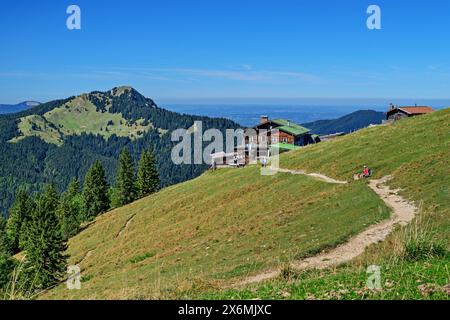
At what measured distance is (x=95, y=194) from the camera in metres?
112

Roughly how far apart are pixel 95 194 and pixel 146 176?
48.4 ft

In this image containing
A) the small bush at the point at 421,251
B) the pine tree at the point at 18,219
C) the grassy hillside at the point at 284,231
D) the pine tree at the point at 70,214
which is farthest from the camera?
the pine tree at the point at 18,219

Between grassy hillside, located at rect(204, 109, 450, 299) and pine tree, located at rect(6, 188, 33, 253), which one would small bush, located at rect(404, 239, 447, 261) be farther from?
pine tree, located at rect(6, 188, 33, 253)

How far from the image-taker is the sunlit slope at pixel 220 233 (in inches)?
1046

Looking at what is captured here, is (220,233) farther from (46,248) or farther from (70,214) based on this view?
(70,214)

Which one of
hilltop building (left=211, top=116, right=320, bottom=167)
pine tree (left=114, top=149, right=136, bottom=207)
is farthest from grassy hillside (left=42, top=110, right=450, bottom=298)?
pine tree (left=114, top=149, right=136, bottom=207)

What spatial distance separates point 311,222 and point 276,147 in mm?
70316

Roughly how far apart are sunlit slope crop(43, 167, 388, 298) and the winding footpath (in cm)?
85

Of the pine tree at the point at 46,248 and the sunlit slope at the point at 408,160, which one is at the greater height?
the sunlit slope at the point at 408,160

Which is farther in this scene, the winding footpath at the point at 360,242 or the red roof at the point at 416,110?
the red roof at the point at 416,110

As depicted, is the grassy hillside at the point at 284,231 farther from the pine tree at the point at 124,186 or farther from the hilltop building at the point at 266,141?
the pine tree at the point at 124,186

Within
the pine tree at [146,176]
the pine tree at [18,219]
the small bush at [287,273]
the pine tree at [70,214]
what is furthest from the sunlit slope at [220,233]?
the pine tree at [18,219]

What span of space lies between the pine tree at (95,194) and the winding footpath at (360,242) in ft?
290

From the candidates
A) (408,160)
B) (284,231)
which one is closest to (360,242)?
(284,231)
